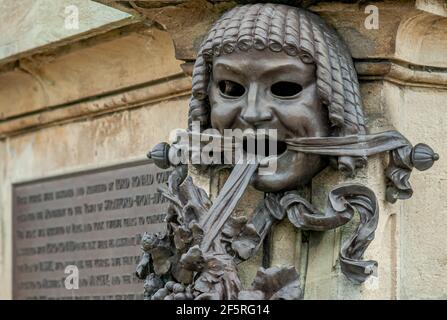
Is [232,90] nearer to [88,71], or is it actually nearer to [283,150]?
[283,150]

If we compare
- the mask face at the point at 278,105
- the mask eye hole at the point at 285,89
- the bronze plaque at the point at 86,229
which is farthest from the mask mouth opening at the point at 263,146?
the bronze plaque at the point at 86,229

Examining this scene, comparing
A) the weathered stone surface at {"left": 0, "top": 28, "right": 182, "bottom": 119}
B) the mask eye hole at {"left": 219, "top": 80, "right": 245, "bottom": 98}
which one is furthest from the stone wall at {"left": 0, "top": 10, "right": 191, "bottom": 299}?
the mask eye hole at {"left": 219, "top": 80, "right": 245, "bottom": 98}

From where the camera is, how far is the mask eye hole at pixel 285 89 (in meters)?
5.72

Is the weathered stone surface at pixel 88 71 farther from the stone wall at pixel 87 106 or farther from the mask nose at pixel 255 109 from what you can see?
the mask nose at pixel 255 109


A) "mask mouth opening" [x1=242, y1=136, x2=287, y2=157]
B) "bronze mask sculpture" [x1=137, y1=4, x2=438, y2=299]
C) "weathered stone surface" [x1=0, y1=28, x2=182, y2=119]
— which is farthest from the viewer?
"weathered stone surface" [x1=0, y1=28, x2=182, y2=119]

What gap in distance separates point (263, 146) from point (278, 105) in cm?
15

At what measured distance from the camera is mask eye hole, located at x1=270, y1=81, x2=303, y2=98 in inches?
225

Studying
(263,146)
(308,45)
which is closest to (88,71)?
(263,146)

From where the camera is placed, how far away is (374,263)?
5.64 metres

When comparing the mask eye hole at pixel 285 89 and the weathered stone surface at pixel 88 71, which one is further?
the weathered stone surface at pixel 88 71

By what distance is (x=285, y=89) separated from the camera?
5.77 metres

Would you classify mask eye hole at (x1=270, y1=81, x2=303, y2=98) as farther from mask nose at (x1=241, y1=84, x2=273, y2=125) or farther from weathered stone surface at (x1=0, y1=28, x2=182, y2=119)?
weathered stone surface at (x1=0, y1=28, x2=182, y2=119)
